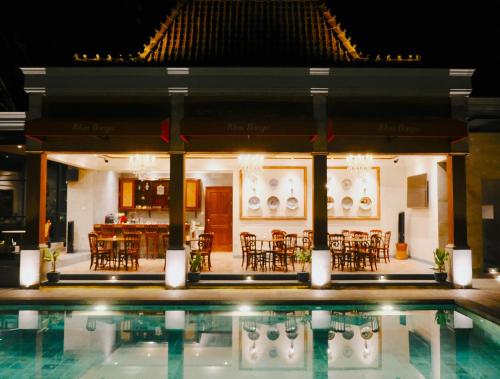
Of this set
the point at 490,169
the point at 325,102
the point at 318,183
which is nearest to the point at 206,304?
the point at 318,183

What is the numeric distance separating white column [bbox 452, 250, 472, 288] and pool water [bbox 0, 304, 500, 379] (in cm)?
187

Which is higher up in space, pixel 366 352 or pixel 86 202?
pixel 86 202

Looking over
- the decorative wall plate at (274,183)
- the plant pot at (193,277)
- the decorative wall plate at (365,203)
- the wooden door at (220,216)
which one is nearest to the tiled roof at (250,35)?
the decorative wall plate at (274,183)

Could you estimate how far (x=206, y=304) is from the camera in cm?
843

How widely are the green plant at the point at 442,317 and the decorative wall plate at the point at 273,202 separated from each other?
7.37 m

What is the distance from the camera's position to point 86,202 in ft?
50.3

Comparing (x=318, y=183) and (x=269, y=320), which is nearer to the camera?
(x=269, y=320)

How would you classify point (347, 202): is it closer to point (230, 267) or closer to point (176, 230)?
point (230, 267)

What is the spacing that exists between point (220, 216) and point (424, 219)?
299 inches

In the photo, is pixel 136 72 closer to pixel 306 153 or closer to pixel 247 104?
pixel 247 104

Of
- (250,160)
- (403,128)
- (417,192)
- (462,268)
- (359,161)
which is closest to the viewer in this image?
(403,128)

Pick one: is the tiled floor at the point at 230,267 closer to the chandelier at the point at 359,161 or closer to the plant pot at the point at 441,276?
the plant pot at the point at 441,276

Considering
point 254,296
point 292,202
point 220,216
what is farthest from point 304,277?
point 220,216

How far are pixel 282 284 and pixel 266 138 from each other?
3656 mm
